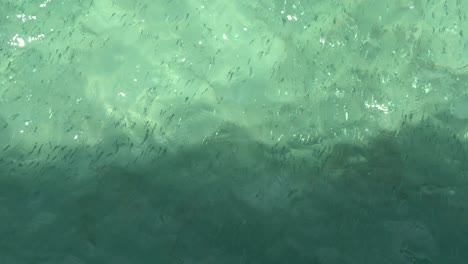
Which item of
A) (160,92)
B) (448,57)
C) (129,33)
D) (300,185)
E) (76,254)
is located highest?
(448,57)

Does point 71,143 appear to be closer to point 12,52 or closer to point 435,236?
point 12,52

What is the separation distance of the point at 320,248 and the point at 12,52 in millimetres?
2494

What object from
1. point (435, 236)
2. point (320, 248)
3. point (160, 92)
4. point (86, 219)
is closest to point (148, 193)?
point (86, 219)

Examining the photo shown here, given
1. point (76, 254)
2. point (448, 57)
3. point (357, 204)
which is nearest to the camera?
point (76, 254)

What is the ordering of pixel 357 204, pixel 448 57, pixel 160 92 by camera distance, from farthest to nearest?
pixel 448 57 < pixel 160 92 < pixel 357 204

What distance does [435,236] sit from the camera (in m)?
4.27

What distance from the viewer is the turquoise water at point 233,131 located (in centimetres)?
416

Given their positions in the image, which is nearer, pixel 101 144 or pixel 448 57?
pixel 101 144

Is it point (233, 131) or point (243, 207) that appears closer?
point (243, 207)

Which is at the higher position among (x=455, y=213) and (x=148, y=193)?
(x=455, y=213)

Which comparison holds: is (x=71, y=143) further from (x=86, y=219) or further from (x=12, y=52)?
(x=12, y=52)

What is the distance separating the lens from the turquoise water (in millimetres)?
4160

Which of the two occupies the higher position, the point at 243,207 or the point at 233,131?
the point at 233,131

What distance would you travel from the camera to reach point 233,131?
177 inches
